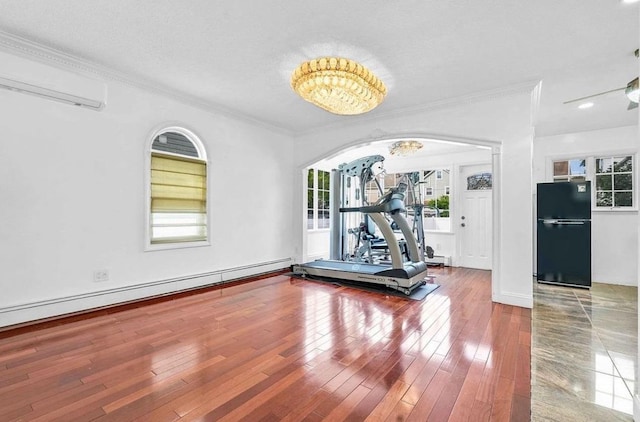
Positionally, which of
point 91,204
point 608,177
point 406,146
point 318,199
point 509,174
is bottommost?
point 91,204

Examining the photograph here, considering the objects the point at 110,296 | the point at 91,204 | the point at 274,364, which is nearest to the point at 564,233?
the point at 274,364

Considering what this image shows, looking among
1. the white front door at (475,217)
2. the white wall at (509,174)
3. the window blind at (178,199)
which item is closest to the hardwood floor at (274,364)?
the white wall at (509,174)

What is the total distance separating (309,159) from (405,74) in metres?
2.76

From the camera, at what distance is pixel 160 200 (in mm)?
4039

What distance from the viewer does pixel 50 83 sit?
9.50 feet

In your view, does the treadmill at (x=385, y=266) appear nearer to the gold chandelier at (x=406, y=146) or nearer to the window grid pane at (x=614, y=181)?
the gold chandelier at (x=406, y=146)

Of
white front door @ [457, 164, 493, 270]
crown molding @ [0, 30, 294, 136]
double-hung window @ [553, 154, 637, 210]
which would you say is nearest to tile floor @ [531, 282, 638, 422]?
double-hung window @ [553, 154, 637, 210]

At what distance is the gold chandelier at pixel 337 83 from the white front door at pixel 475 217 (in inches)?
161

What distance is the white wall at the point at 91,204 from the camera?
9.47 feet

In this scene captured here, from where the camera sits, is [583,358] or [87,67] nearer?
[583,358]

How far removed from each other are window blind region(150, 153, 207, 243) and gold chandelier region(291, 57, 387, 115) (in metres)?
2.22

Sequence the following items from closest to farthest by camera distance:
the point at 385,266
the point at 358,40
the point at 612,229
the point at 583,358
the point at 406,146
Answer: the point at 583,358 < the point at 358,40 < the point at 385,266 < the point at 612,229 < the point at 406,146

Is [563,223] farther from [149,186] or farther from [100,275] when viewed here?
[100,275]

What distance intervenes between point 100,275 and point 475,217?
21.5 ft
